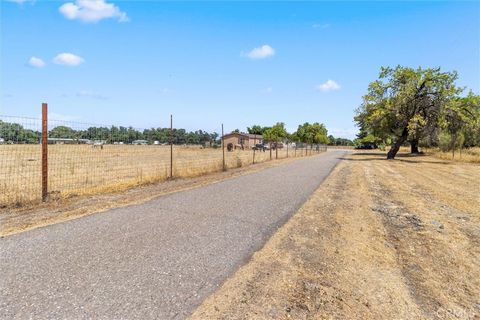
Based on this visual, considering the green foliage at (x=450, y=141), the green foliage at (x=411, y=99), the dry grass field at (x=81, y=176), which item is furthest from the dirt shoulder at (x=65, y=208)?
the green foliage at (x=450, y=141)

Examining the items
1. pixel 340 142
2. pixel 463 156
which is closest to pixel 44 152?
pixel 463 156

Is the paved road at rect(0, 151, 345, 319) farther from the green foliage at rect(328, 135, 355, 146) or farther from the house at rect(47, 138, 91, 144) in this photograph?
the green foliage at rect(328, 135, 355, 146)

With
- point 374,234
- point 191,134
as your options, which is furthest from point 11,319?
point 191,134

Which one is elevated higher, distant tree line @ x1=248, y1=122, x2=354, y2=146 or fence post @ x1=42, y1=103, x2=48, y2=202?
distant tree line @ x1=248, y1=122, x2=354, y2=146

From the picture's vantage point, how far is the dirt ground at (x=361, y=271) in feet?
9.34

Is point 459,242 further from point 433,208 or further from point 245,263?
point 245,263

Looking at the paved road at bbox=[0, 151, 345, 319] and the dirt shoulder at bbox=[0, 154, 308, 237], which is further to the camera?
the dirt shoulder at bbox=[0, 154, 308, 237]

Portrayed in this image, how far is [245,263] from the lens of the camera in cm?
386

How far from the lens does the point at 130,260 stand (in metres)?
3.84

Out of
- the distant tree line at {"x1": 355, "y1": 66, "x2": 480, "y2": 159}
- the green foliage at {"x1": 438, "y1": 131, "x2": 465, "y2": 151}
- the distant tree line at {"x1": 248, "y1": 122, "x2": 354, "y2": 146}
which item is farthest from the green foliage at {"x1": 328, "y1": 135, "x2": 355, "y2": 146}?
the distant tree line at {"x1": 355, "y1": 66, "x2": 480, "y2": 159}

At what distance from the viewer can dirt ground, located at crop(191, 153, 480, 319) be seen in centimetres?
285

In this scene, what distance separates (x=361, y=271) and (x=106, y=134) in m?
9.18

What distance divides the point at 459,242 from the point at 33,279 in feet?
19.5

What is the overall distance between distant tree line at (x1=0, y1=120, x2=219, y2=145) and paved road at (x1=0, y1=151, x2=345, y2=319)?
356 cm
